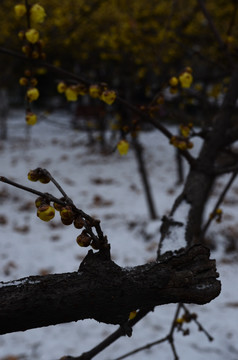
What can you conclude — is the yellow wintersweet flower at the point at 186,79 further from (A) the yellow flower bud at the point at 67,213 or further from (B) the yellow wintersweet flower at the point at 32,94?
(A) the yellow flower bud at the point at 67,213

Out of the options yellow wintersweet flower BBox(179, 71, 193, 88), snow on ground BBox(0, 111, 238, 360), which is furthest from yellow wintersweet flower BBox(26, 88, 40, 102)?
snow on ground BBox(0, 111, 238, 360)

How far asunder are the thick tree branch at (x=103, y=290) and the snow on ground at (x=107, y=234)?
2.57m

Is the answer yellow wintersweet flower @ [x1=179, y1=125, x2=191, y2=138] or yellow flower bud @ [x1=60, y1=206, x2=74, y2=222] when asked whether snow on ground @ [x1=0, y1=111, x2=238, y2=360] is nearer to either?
yellow wintersweet flower @ [x1=179, y1=125, x2=191, y2=138]

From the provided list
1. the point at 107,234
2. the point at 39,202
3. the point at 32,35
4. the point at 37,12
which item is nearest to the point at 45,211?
the point at 39,202

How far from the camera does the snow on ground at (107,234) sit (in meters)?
3.18

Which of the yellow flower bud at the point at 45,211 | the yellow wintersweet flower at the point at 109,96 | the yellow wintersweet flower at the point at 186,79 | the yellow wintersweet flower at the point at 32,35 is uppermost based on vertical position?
the yellow wintersweet flower at the point at 32,35

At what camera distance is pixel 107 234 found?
573cm

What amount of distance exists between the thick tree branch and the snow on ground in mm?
2567

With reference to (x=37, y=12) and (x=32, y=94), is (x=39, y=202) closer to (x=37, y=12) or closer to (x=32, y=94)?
(x=32, y=94)

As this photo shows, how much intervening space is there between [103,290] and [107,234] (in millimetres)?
5045

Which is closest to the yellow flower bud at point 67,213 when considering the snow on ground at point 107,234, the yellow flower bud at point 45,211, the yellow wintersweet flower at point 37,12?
the yellow flower bud at point 45,211

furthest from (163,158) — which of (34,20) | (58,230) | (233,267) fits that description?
(34,20)

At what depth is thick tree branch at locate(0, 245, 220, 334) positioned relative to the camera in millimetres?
692

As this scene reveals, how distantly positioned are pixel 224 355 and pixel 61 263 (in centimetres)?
235
